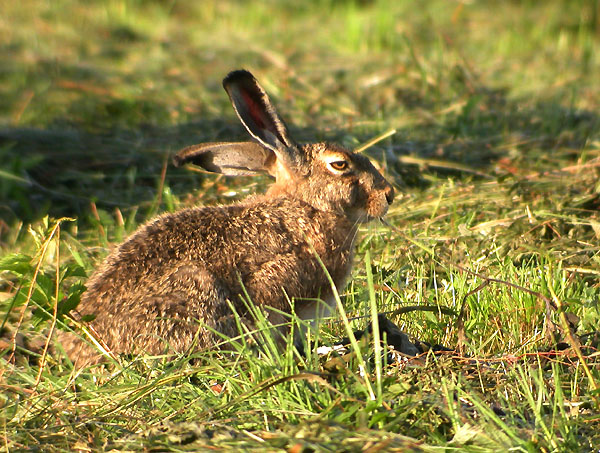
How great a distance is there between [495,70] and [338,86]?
187 cm

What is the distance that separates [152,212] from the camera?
6.46 meters

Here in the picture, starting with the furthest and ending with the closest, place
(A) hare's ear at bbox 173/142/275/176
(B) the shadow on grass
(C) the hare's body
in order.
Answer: (B) the shadow on grass → (A) hare's ear at bbox 173/142/275/176 → (C) the hare's body

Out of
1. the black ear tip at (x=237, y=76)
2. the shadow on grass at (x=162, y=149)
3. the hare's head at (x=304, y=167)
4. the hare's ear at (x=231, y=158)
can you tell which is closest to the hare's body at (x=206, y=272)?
the hare's head at (x=304, y=167)

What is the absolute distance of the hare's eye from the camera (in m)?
5.08

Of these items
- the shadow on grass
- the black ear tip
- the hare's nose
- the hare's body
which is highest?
the black ear tip

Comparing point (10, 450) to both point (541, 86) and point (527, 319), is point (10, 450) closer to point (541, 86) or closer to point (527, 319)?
point (527, 319)

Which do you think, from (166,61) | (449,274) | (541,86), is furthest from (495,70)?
(449,274)

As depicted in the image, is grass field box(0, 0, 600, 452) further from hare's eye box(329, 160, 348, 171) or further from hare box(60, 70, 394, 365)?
hare's eye box(329, 160, 348, 171)

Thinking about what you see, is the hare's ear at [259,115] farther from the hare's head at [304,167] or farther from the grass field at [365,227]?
the grass field at [365,227]

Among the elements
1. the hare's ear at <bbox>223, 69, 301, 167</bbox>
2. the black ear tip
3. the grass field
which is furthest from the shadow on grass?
the black ear tip

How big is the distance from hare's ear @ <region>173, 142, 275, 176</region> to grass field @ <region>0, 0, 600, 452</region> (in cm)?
87

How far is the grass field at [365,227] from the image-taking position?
11.0ft

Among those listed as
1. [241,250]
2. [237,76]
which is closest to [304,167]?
[237,76]

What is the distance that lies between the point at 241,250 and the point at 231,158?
2.35ft
